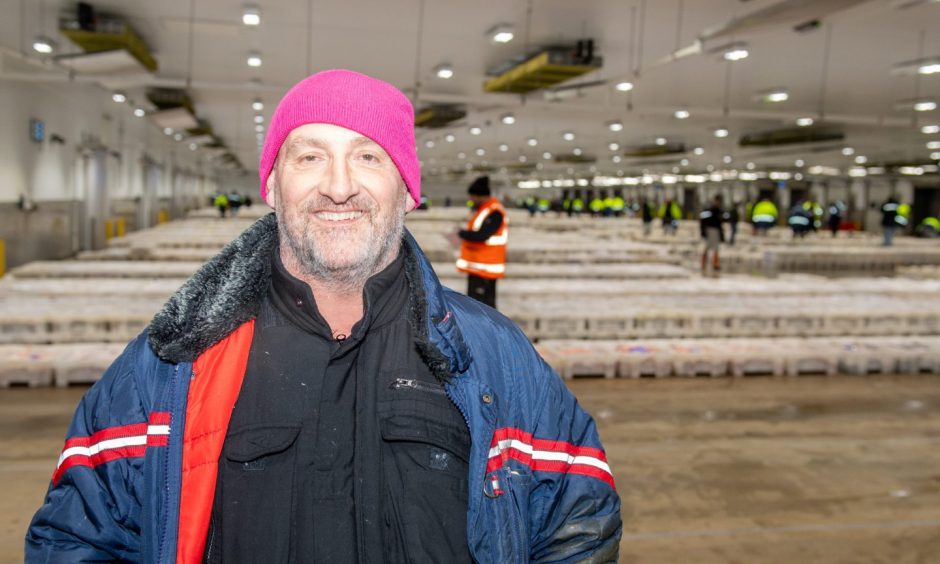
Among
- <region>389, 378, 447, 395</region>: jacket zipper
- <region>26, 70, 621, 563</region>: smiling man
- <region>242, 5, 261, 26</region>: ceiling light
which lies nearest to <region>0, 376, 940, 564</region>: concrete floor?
<region>26, 70, 621, 563</region>: smiling man

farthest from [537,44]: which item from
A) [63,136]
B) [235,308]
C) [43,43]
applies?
[235,308]

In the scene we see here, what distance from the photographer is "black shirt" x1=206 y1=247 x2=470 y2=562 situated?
1496 mm

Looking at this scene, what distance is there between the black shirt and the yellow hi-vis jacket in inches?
252

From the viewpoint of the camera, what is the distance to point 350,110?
1.65 metres

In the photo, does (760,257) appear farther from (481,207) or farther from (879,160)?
(879,160)

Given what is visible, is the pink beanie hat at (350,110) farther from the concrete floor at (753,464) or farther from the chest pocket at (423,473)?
the concrete floor at (753,464)

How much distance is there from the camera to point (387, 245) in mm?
1736

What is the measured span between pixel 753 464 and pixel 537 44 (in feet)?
30.5

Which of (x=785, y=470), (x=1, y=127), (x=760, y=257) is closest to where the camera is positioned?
(x=785, y=470)

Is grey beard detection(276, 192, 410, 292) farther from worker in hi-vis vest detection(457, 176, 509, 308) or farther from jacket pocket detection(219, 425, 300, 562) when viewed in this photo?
worker in hi-vis vest detection(457, 176, 509, 308)

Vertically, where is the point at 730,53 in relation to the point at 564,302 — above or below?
above

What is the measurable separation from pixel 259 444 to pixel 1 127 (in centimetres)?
1464

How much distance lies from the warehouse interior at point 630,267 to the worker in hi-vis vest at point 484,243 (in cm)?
97

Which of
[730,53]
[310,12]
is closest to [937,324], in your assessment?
[730,53]
